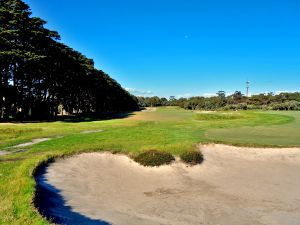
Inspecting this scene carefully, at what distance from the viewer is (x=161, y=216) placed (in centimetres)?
1222

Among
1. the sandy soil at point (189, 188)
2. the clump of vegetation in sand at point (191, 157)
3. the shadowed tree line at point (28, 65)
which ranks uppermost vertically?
the shadowed tree line at point (28, 65)

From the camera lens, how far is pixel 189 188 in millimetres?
15773

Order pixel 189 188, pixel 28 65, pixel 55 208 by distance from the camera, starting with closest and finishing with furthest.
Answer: pixel 55 208, pixel 189 188, pixel 28 65

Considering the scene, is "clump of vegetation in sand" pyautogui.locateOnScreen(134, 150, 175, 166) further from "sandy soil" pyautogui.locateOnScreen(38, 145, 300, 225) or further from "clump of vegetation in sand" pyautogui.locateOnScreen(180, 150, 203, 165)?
"clump of vegetation in sand" pyautogui.locateOnScreen(180, 150, 203, 165)

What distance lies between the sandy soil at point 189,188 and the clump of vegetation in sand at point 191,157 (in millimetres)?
438

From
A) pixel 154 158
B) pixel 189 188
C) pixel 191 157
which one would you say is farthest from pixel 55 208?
pixel 191 157

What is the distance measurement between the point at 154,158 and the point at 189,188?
402 centimetres

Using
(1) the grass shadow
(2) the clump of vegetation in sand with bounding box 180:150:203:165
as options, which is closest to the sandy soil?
(1) the grass shadow

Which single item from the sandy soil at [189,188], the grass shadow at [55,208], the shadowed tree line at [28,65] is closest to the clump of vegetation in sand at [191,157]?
the sandy soil at [189,188]

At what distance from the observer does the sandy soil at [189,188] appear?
12.3m

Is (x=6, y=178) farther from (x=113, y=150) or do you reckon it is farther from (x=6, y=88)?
(x=6, y=88)

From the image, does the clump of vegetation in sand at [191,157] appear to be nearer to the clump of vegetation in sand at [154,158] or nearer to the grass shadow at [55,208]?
the clump of vegetation in sand at [154,158]

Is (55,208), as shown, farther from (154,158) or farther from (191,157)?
(191,157)

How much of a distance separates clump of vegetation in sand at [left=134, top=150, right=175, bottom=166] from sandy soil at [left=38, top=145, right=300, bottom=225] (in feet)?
1.55
